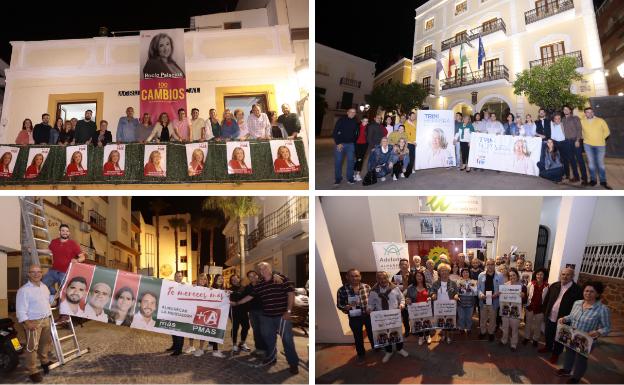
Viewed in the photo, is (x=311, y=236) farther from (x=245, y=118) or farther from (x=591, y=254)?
(x=591, y=254)

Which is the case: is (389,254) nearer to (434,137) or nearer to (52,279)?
(434,137)

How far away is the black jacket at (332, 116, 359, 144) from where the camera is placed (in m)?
3.63

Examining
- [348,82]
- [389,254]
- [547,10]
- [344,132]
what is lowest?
[389,254]

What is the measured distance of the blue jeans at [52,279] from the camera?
3.50 meters

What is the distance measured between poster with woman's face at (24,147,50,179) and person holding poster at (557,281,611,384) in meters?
4.31

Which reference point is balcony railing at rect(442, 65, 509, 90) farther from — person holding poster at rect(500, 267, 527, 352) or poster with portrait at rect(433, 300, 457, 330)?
poster with portrait at rect(433, 300, 457, 330)

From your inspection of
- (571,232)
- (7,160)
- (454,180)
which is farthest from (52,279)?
(571,232)

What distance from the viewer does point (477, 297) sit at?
3.82 meters

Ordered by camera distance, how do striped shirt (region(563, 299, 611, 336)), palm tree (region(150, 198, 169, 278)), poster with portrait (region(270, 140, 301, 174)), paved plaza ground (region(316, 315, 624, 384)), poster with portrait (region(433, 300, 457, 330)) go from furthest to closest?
poster with portrait (region(270, 140, 301, 174)), poster with portrait (region(433, 300, 457, 330)), palm tree (region(150, 198, 169, 278)), paved plaza ground (region(316, 315, 624, 384)), striped shirt (region(563, 299, 611, 336))

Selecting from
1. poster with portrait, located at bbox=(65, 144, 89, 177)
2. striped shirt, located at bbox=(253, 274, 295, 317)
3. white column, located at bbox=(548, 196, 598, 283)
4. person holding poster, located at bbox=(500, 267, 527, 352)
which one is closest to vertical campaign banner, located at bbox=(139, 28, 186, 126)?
poster with portrait, located at bbox=(65, 144, 89, 177)

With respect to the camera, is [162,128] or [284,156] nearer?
[284,156]

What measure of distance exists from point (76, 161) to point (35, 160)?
0.36m

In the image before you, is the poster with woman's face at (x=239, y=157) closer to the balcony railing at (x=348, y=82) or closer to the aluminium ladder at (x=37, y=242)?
the balcony railing at (x=348, y=82)

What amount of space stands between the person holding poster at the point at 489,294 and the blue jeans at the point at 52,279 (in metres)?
3.24
